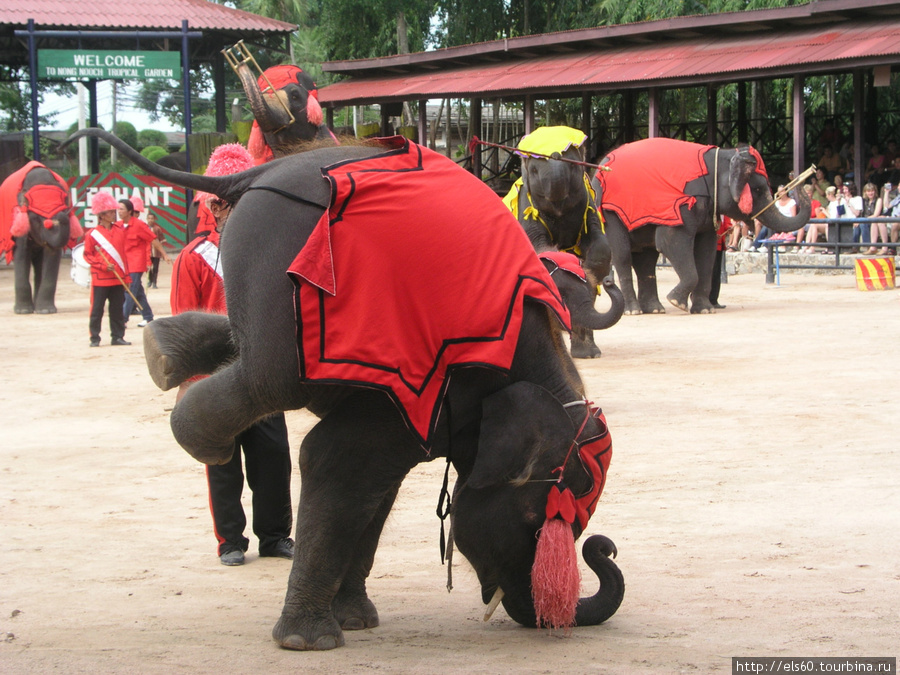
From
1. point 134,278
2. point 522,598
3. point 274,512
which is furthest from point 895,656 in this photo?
point 134,278

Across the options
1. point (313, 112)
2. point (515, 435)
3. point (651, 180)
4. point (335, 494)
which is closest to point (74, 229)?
point (651, 180)

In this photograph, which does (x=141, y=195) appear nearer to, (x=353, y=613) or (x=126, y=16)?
(x=126, y=16)

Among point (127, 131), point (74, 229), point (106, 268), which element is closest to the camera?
point (106, 268)

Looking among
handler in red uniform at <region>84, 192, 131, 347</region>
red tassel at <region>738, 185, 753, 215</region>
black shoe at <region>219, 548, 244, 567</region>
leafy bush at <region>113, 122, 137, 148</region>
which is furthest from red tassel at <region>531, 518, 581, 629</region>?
leafy bush at <region>113, 122, 137, 148</region>

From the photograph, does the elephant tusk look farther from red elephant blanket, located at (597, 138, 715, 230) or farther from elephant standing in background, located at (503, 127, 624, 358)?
red elephant blanket, located at (597, 138, 715, 230)

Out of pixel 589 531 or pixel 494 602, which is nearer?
pixel 494 602

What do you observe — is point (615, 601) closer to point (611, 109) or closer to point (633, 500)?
point (633, 500)

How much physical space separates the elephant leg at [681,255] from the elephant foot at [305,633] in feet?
35.6

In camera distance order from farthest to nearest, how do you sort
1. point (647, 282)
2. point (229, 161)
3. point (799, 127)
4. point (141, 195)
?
point (141, 195)
point (799, 127)
point (647, 282)
point (229, 161)

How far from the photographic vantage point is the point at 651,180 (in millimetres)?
13914

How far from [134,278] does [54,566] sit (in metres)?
9.59

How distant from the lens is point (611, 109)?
108 ft

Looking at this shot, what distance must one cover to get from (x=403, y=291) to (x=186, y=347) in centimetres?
75

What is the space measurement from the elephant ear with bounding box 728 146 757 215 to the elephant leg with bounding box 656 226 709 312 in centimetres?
73
